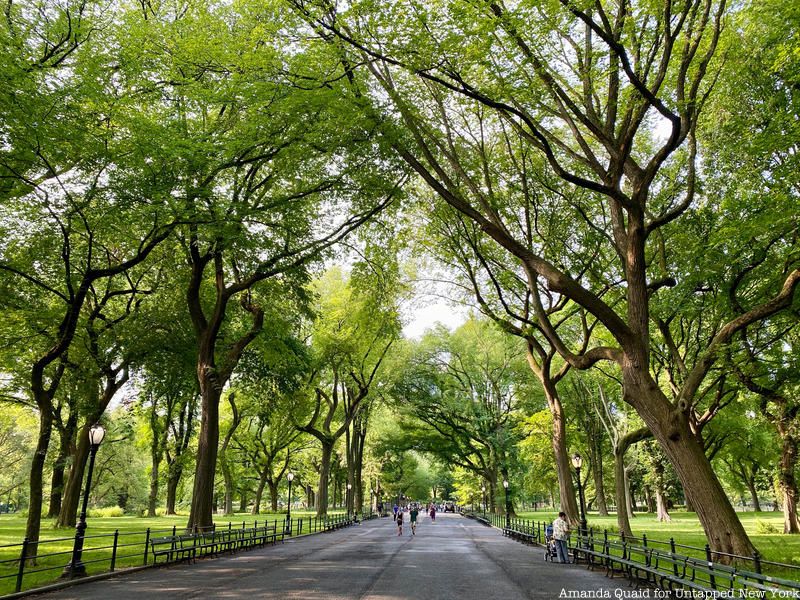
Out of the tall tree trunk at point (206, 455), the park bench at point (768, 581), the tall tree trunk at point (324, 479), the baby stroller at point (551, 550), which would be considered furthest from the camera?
the tall tree trunk at point (324, 479)

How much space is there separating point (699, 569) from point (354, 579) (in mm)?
7187

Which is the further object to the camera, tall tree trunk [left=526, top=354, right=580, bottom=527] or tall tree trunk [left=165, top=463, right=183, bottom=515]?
tall tree trunk [left=165, top=463, right=183, bottom=515]

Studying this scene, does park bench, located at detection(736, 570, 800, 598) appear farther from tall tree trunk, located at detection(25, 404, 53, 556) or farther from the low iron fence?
tall tree trunk, located at detection(25, 404, 53, 556)

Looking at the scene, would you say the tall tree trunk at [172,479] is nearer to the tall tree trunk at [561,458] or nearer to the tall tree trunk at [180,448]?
the tall tree trunk at [180,448]

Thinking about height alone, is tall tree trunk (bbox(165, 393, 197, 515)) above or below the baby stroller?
above

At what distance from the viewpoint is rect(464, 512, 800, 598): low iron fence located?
7555mm

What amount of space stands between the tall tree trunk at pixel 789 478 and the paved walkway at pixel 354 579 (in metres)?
14.8

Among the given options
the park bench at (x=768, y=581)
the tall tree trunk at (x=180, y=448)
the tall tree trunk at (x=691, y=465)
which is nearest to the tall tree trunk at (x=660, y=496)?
the tall tree trunk at (x=180, y=448)

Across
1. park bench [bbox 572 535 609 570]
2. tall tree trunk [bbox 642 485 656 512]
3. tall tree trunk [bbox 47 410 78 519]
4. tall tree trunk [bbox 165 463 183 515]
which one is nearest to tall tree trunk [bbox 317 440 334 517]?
tall tree trunk [bbox 165 463 183 515]

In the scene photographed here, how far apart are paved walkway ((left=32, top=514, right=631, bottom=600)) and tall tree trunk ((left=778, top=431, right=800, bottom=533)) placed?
14826 millimetres

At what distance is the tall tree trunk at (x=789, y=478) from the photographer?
24.0 meters

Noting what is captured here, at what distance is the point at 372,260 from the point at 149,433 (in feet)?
107

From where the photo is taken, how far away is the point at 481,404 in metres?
45.4

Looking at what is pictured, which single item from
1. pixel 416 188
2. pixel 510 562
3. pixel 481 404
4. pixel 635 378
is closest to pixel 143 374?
pixel 416 188
